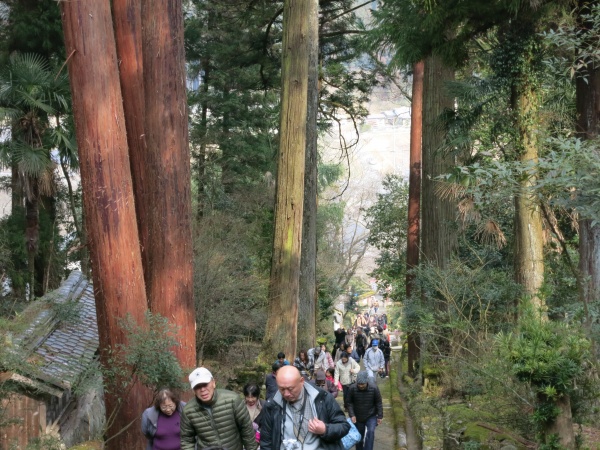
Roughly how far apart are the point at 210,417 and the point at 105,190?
477cm

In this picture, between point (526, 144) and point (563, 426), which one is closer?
point (563, 426)

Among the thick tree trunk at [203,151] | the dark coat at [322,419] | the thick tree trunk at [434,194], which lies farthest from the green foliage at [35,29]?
the dark coat at [322,419]

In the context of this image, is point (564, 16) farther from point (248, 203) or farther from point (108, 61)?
point (248, 203)

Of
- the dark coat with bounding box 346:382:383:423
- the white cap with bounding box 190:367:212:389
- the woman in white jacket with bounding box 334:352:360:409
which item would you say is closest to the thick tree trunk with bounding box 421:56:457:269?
the woman in white jacket with bounding box 334:352:360:409

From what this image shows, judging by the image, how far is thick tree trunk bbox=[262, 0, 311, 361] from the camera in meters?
19.3

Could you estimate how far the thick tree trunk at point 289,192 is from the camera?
19281 mm

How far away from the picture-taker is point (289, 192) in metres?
19.2

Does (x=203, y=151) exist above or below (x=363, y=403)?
above

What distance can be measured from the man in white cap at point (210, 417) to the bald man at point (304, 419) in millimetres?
725

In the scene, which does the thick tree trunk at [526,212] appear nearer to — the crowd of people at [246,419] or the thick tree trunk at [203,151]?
the crowd of people at [246,419]

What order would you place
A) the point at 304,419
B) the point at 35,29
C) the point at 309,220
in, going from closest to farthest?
the point at 304,419, the point at 309,220, the point at 35,29

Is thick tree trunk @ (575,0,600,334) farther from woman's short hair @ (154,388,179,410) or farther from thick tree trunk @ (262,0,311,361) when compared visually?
thick tree trunk @ (262,0,311,361)

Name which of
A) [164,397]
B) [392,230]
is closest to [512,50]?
[164,397]

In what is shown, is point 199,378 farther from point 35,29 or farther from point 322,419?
point 35,29
